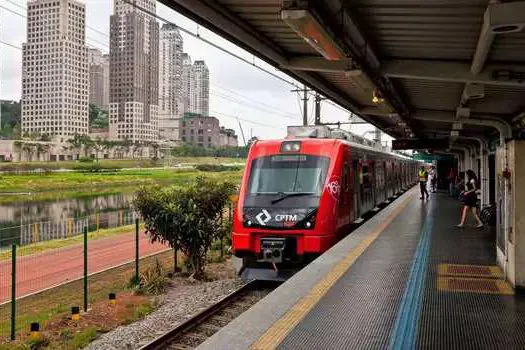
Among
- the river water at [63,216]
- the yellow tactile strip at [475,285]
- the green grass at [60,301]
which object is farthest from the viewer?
the river water at [63,216]

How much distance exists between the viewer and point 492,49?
672 cm

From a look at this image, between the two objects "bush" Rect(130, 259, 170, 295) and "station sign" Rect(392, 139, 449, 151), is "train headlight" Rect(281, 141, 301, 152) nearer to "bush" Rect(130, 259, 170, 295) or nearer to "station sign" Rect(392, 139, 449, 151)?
"bush" Rect(130, 259, 170, 295)

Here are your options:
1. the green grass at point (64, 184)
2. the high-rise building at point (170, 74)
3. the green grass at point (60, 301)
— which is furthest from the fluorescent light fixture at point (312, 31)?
the green grass at point (64, 184)

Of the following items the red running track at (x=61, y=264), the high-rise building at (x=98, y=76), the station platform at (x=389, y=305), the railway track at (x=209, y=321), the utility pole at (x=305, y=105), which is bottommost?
the red running track at (x=61, y=264)

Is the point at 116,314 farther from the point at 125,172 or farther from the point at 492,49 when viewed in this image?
the point at 125,172

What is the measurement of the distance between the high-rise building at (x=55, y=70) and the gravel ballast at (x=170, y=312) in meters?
30.3

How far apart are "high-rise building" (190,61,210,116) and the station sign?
144ft

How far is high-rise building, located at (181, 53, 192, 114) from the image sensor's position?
59888 millimetres

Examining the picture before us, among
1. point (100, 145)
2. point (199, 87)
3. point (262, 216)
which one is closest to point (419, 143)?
point (262, 216)

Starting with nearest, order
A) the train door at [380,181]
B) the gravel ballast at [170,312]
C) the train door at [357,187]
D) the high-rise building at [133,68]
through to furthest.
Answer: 1. the gravel ballast at [170,312]
2. the train door at [357,187]
3. the train door at [380,181]
4. the high-rise building at [133,68]

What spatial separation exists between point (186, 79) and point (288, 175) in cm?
5456

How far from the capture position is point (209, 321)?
8.95 m

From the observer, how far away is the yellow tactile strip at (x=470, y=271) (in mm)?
7777

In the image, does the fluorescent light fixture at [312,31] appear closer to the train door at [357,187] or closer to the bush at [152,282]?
the train door at [357,187]
